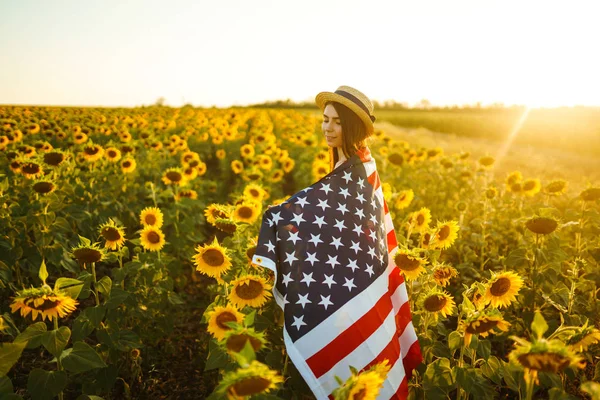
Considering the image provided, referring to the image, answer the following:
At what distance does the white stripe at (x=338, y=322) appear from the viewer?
2.34m

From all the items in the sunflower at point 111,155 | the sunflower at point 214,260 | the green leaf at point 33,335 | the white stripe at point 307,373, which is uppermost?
the sunflower at point 111,155

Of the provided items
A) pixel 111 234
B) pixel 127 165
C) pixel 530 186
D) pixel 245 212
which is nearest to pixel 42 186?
pixel 111 234

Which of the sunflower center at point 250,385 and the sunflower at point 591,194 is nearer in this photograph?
the sunflower center at point 250,385

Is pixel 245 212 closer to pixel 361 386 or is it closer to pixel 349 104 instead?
pixel 349 104

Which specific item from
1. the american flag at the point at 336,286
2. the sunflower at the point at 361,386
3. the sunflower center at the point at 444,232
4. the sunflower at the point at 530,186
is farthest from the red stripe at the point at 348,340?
the sunflower at the point at 530,186

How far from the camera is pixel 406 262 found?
8.71 ft

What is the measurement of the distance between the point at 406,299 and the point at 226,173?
668 centimetres

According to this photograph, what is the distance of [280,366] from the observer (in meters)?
2.48

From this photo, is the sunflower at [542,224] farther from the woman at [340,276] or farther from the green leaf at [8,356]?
the green leaf at [8,356]

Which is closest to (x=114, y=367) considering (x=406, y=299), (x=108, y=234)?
(x=108, y=234)

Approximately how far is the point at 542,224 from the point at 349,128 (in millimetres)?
1397

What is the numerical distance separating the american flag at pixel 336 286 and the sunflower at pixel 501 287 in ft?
1.80

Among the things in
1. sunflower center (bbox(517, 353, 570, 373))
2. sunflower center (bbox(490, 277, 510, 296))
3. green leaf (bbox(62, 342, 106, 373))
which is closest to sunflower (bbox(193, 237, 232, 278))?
green leaf (bbox(62, 342, 106, 373))

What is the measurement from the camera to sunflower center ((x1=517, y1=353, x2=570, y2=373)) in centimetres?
132
